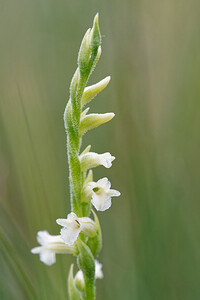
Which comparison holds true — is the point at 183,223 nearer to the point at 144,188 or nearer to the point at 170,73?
the point at 144,188

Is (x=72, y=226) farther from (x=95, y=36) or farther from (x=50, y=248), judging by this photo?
(x=95, y=36)

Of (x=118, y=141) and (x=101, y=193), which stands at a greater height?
(x=118, y=141)

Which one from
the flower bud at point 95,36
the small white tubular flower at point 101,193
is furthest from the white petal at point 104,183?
the flower bud at point 95,36

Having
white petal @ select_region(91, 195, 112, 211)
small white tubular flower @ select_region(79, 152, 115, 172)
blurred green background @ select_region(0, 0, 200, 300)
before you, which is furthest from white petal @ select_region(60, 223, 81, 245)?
blurred green background @ select_region(0, 0, 200, 300)

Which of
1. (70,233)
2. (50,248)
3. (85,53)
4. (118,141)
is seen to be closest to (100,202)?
(70,233)

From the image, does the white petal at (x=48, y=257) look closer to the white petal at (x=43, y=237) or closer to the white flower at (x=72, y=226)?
the white petal at (x=43, y=237)

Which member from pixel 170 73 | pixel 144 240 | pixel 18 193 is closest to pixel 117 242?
pixel 144 240
